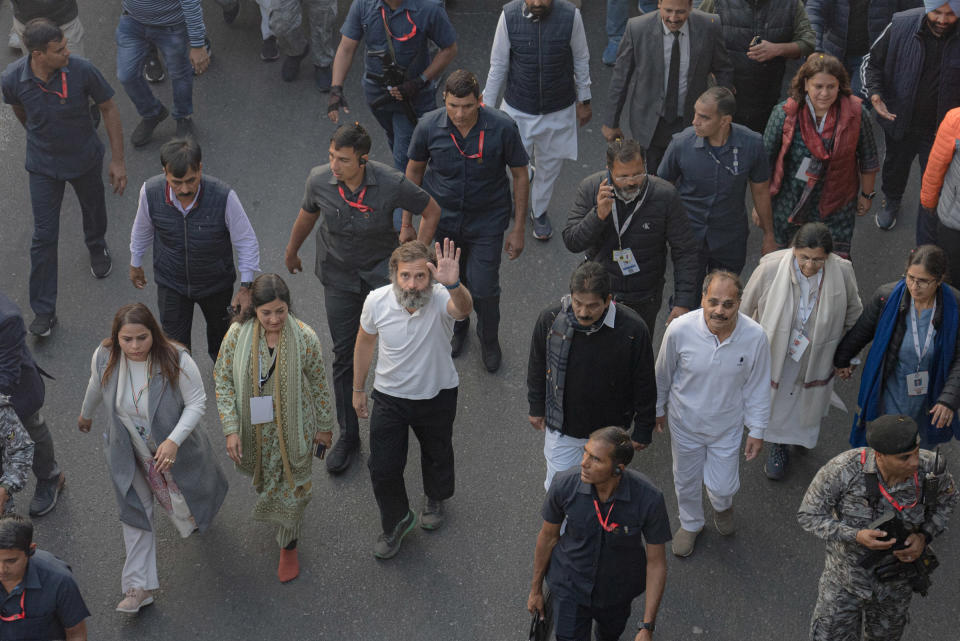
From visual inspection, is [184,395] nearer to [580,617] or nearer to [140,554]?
[140,554]

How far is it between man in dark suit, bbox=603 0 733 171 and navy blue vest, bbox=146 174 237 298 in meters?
2.85

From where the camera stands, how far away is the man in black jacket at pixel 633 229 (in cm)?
675

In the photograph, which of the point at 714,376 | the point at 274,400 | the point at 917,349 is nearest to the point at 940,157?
the point at 917,349

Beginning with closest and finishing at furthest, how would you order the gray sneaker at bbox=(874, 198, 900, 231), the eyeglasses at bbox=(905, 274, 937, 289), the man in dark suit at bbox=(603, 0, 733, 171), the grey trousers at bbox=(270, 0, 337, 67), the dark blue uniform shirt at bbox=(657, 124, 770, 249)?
the eyeglasses at bbox=(905, 274, 937, 289) → the dark blue uniform shirt at bbox=(657, 124, 770, 249) → the man in dark suit at bbox=(603, 0, 733, 171) → the gray sneaker at bbox=(874, 198, 900, 231) → the grey trousers at bbox=(270, 0, 337, 67)

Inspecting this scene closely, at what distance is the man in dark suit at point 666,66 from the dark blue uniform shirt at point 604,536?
377 centimetres

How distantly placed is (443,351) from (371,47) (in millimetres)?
3255

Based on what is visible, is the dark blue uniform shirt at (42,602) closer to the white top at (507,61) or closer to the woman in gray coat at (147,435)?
the woman in gray coat at (147,435)

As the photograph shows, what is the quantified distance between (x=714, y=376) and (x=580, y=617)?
1458mm

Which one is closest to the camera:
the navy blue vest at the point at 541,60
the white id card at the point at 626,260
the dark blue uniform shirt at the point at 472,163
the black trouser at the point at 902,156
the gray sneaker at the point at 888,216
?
the white id card at the point at 626,260

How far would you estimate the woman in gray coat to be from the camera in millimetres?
6242

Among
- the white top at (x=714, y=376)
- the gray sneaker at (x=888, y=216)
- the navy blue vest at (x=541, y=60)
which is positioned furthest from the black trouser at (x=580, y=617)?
the gray sneaker at (x=888, y=216)

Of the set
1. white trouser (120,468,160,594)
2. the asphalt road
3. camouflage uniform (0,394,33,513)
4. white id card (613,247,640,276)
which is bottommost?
the asphalt road

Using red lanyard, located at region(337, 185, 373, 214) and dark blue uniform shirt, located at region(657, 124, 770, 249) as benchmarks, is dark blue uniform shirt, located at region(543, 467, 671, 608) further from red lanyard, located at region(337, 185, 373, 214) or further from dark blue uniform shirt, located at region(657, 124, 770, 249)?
dark blue uniform shirt, located at region(657, 124, 770, 249)

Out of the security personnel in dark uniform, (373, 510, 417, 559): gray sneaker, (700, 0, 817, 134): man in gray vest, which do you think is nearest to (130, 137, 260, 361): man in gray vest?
the security personnel in dark uniform
